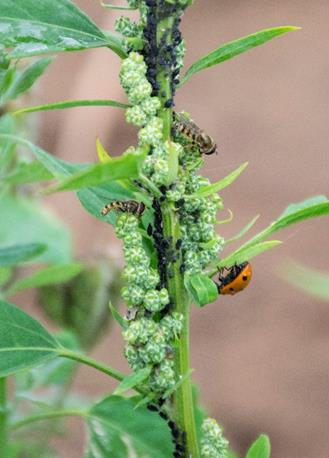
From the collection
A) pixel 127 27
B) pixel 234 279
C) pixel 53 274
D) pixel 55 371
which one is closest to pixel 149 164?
pixel 127 27

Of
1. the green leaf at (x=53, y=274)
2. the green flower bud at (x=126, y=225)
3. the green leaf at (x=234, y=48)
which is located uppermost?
the green leaf at (x=234, y=48)

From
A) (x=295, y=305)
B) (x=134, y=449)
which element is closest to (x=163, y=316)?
(x=134, y=449)

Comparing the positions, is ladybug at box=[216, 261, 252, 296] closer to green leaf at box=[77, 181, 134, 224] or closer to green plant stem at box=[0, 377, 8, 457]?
green leaf at box=[77, 181, 134, 224]

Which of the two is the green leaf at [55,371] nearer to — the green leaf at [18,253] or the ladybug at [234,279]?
the green leaf at [18,253]

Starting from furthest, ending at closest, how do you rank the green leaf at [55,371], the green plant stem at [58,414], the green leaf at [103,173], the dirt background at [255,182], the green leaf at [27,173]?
the dirt background at [255,182] → the green leaf at [55,371] → the green leaf at [27,173] → the green plant stem at [58,414] → the green leaf at [103,173]

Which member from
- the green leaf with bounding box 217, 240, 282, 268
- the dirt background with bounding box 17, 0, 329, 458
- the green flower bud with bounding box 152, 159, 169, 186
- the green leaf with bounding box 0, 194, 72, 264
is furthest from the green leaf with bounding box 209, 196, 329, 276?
the green leaf with bounding box 0, 194, 72, 264

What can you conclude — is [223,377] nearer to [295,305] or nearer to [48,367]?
[295,305]

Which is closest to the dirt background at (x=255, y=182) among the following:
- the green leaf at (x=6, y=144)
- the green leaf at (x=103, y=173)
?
the green leaf at (x=6, y=144)
